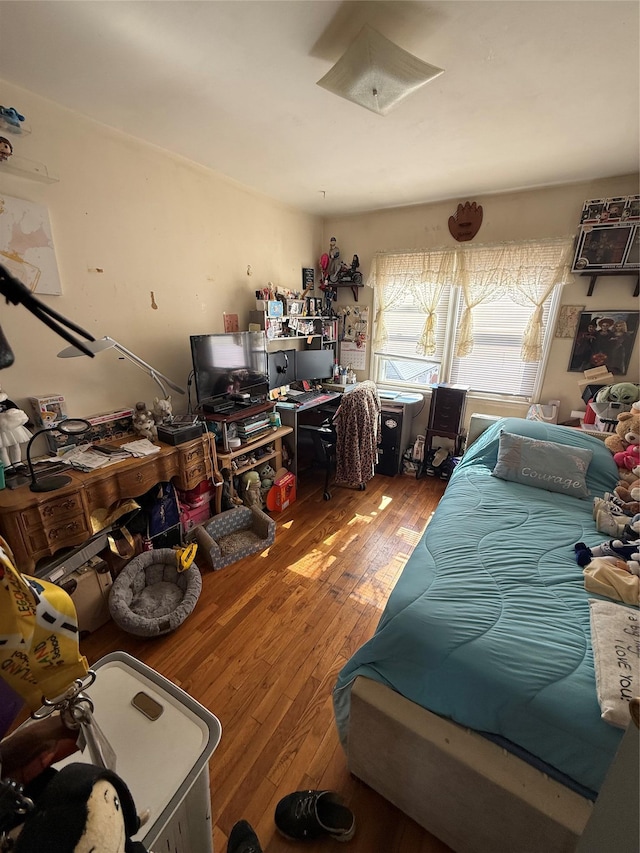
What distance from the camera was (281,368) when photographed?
3156 mm

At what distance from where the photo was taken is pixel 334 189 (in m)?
2.77

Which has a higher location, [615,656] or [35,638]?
[35,638]

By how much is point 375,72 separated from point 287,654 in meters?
2.49

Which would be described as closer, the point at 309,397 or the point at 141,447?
the point at 141,447

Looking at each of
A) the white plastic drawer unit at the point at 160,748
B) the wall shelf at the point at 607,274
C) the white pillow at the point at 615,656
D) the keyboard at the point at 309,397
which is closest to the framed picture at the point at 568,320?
the wall shelf at the point at 607,274

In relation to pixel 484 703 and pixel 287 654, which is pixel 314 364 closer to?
pixel 287 654

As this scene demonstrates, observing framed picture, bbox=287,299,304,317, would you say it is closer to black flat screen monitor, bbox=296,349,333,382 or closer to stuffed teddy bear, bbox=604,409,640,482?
black flat screen monitor, bbox=296,349,333,382

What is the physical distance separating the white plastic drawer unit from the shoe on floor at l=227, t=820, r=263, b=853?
324mm

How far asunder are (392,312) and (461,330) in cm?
72

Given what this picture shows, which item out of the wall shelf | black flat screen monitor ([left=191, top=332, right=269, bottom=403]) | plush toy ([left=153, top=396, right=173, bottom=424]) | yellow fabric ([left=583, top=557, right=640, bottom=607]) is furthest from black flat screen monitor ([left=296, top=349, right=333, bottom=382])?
yellow fabric ([left=583, top=557, right=640, bottom=607])

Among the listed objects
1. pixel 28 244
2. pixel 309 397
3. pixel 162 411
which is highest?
Answer: pixel 28 244

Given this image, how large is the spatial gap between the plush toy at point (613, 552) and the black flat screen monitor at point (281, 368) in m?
2.40

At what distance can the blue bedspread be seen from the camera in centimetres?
89

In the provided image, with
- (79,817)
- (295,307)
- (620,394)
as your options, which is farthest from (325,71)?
(620,394)
